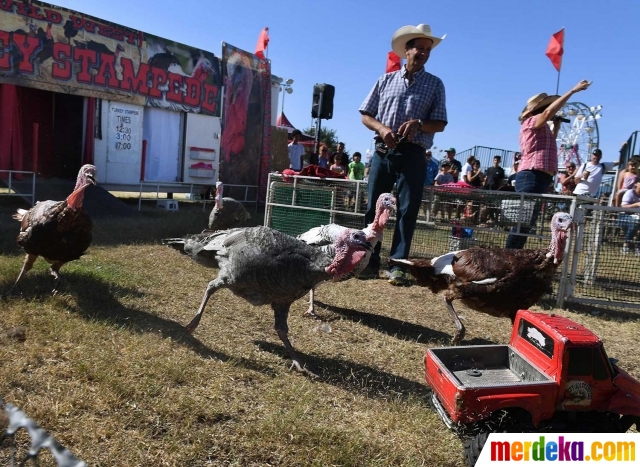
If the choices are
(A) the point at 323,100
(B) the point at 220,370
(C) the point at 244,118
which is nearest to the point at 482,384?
(B) the point at 220,370

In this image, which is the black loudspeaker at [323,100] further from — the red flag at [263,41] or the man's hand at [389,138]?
the man's hand at [389,138]

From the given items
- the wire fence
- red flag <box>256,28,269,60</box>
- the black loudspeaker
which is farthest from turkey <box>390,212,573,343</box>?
red flag <box>256,28,269,60</box>

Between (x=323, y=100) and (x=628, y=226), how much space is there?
26.3 feet

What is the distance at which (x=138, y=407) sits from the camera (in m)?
2.81

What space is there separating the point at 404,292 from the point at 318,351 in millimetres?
2312

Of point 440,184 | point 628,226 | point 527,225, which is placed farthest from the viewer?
point 440,184

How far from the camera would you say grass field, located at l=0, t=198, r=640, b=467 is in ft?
8.42

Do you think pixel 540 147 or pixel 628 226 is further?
pixel 628 226

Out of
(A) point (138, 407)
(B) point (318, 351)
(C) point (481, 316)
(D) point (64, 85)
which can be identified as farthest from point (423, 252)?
(D) point (64, 85)

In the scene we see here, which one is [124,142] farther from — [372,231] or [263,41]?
[372,231]

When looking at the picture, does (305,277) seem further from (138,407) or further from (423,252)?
(423,252)

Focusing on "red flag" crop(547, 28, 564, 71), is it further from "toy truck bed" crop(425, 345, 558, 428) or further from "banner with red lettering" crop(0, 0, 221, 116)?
"banner with red lettering" crop(0, 0, 221, 116)

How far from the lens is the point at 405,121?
19.6ft

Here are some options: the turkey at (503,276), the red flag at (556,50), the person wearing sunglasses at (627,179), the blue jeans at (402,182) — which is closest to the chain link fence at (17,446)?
the turkey at (503,276)
